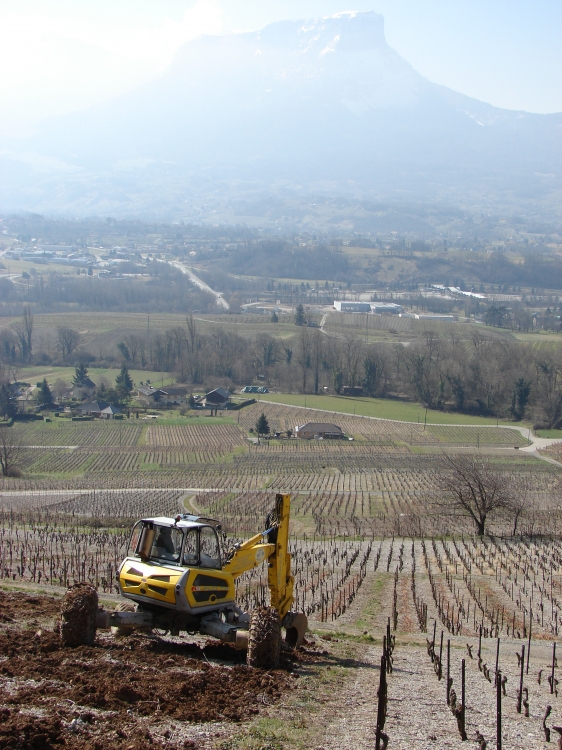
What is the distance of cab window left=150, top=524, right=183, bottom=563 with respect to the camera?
10.2 m

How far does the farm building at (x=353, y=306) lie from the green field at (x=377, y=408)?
4677cm

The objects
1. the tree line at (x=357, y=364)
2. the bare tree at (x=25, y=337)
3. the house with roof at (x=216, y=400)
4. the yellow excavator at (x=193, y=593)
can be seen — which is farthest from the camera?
the bare tree at (x=25, y=337)

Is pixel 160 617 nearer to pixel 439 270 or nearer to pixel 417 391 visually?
pixel 417 391

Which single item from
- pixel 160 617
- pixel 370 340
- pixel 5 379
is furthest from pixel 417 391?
pixel 160 617

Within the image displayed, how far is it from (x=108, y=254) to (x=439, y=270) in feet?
244

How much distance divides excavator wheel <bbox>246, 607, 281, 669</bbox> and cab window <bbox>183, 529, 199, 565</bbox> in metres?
1.14

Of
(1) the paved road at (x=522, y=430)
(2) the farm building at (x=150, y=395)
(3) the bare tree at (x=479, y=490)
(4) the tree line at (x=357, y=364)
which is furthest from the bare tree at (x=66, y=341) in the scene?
(3) the bare tree at (x=479, y=490)

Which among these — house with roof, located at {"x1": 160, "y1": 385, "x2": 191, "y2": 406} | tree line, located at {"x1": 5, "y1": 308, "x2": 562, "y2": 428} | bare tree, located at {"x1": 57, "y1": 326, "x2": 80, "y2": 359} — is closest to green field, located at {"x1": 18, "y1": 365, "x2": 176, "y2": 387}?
tree line, located at {"x1": 5, "y1": 308, "x2": 562, "y2": 428}

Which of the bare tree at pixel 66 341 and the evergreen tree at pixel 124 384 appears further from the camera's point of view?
the bare tree at pixel 66 341

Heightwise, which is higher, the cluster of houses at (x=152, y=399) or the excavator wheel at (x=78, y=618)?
the excavator wheel at (x=78, y=618)

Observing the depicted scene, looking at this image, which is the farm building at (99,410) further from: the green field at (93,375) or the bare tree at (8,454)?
the bare tree at (8,454)

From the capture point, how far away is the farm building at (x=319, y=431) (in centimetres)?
5862

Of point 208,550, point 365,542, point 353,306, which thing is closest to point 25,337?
point 353,306

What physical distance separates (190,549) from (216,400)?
196 feet
